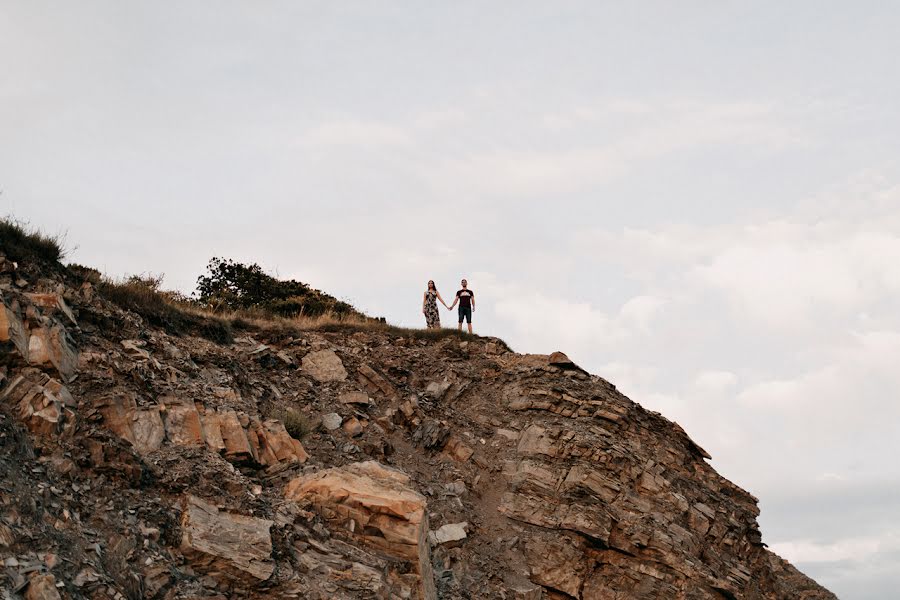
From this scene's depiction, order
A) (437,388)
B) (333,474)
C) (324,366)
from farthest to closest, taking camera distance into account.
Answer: (437,388)
(324,366)
(333,474)

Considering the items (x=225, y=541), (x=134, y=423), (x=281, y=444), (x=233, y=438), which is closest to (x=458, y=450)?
(x=281, y=444)

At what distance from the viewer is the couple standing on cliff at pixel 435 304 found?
25203 millimetres

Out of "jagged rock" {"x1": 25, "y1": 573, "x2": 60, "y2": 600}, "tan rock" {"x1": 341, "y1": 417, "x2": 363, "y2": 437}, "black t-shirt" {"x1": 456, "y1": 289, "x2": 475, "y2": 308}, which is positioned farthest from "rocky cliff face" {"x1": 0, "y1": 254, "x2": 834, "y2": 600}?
"black t-shirt" {"x1": 456, "y1": 289, "x2": 475, "y2": 308}

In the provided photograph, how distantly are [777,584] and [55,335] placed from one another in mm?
17067

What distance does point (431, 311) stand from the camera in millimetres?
→ 25516

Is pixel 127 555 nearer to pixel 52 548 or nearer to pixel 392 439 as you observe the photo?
pixel 52 548

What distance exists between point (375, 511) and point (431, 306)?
42.7 ft

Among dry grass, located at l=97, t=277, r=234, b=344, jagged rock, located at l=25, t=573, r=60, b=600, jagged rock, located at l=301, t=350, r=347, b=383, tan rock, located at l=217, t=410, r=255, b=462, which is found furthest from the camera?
jagged rock, located at l=301, t=350, r=347, b=383

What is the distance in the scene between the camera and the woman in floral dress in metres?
25.5

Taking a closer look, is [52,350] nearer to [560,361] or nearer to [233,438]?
[233,438]

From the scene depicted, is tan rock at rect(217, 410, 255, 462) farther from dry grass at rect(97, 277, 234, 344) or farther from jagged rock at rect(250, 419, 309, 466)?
dry grass at rect(97, 277, 234, 344)

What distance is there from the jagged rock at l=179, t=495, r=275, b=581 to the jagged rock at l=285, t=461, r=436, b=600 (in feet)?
4.85

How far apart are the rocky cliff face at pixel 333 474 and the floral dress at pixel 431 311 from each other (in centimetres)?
261

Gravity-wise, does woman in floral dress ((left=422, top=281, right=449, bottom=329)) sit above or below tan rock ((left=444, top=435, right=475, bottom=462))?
above
